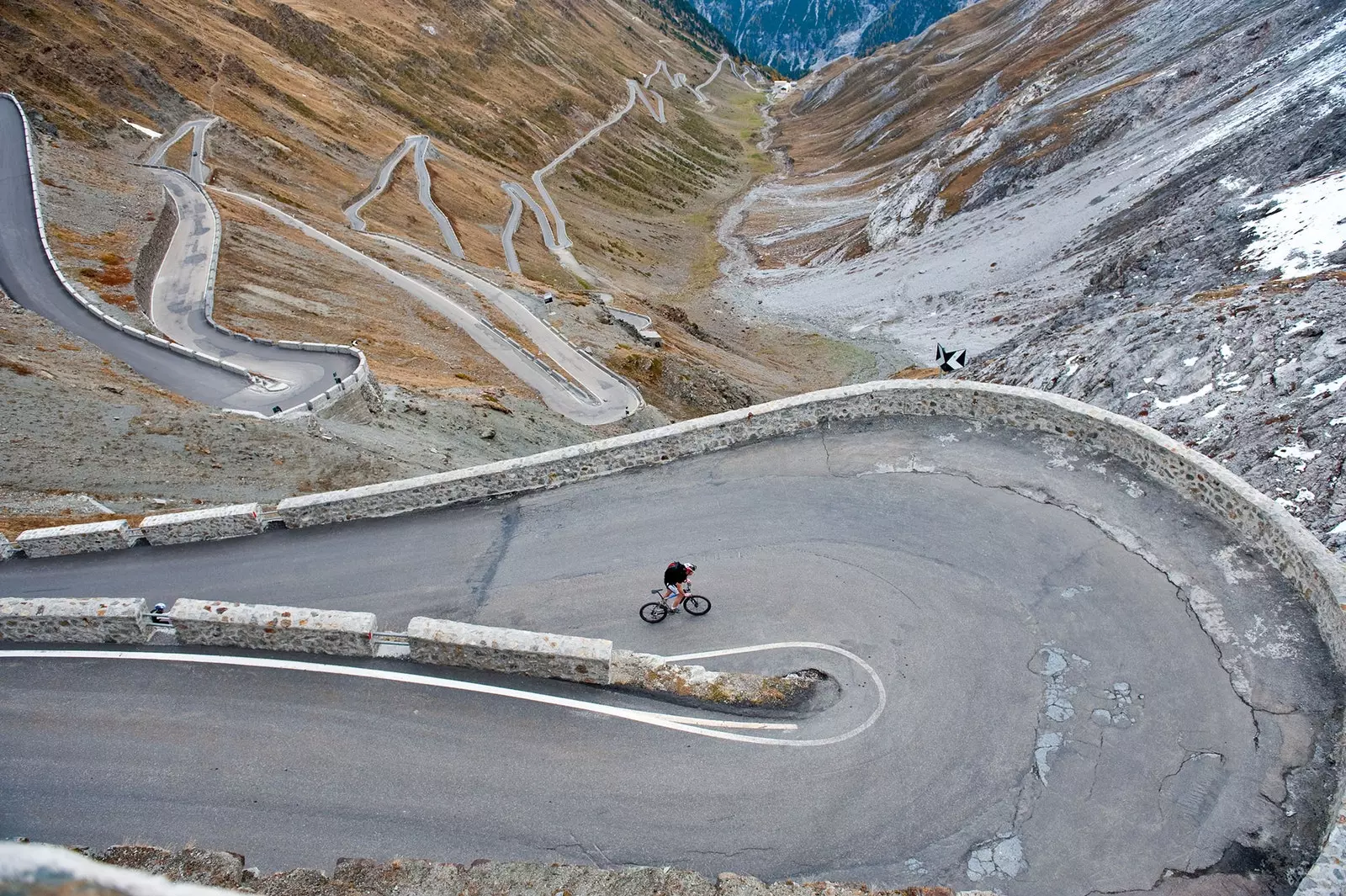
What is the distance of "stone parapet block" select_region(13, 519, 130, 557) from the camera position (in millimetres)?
14875

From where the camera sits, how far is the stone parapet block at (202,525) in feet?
49.2

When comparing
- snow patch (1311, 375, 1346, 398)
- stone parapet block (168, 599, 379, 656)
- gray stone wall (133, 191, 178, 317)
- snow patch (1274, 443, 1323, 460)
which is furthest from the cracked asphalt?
gray stone wall (133, 191, 178, 317)

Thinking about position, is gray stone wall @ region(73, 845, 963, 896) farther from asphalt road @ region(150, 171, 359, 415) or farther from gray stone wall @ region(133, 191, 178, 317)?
gray stone wall @ region(133, 191, 178, 317)

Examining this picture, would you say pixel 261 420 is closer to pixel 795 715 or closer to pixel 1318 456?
pixel 795 715

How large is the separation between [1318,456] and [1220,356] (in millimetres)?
6368

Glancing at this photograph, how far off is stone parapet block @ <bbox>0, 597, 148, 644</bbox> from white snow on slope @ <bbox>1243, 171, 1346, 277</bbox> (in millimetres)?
34916

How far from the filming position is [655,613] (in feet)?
42.2

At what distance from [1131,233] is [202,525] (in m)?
50.2

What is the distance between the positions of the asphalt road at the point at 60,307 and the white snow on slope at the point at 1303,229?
41253mm

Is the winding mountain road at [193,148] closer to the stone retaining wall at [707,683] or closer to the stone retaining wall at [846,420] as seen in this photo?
the stone retaining wall at [846,420]

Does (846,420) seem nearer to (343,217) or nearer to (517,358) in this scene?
(517,358)

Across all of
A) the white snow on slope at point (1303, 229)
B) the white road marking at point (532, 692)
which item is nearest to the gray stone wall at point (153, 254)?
the white road marking at point (532, 692)

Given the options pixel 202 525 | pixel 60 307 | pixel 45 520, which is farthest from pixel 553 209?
pixel 202 525

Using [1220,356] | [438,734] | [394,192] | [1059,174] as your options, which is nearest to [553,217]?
[394,192]
